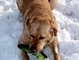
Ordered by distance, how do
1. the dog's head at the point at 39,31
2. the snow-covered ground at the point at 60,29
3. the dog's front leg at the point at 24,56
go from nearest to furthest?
the dog's head at the point at 39,31 < the dog's front leg at the point at 24,56 < the snow-covered ground at the point at 60,29

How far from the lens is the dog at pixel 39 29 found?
4215 mm

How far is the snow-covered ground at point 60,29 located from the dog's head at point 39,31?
0.47 m

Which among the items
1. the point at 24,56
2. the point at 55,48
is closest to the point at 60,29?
the point at 55,48

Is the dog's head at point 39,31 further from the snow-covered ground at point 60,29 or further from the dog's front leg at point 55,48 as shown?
the snow-covered ground at point 60,29

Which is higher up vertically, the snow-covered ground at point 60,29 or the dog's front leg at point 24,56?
the snow-covered ground at point 60,29

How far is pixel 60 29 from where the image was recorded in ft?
17.0

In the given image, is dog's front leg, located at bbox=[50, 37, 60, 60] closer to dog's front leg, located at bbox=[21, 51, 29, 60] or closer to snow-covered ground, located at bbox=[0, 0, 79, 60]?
snow-covered ground, located at bbox=[0, 0, 79, 60]

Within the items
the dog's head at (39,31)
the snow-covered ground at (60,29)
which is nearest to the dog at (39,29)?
the dog's head at (39,31)

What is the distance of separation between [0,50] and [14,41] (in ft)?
1.06

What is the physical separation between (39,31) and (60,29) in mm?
1083

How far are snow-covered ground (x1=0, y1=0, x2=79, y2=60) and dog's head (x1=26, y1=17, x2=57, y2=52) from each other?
475 millimetres

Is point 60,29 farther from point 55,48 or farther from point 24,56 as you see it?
point 24,56

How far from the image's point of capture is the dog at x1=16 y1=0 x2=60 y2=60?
4215mm

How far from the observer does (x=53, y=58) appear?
4.63 m
